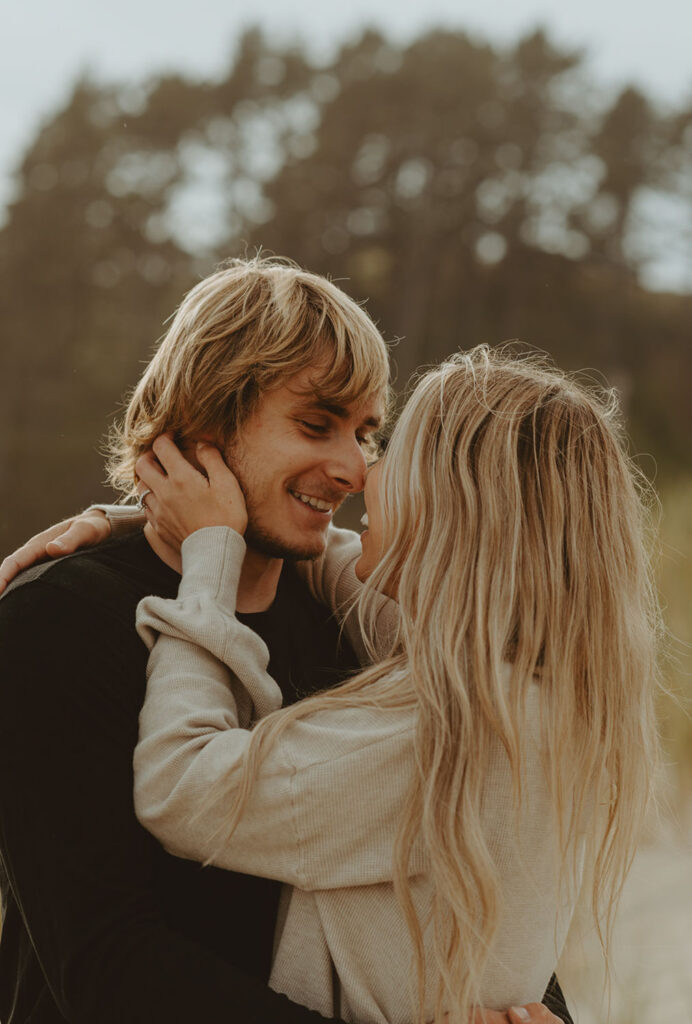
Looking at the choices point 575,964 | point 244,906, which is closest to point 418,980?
point 244,906

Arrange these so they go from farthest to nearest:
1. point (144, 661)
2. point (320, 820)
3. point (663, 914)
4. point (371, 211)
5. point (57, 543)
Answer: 1. point (371, 211)
2. point (663, 914)
3. point (57, 543)
4. point (144, 661)
5. point (320, 820)

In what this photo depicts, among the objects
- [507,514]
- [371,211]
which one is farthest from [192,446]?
[371,211]

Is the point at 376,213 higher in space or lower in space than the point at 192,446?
higher

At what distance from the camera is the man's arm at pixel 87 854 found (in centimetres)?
168

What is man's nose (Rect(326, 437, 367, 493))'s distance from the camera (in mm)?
2412

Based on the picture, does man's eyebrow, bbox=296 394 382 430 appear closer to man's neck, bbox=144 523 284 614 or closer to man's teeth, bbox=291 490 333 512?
man's teeth, bbox=291 490 333 512

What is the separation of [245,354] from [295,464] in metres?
0.26

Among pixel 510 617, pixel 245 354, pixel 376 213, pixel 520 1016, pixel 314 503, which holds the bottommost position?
pixel 520 1016

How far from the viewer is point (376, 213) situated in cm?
2184

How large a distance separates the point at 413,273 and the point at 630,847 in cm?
2023

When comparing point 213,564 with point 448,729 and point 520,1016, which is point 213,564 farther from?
point 520,1016

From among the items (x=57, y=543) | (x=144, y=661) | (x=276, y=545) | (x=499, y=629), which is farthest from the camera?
(x=276, y=545)

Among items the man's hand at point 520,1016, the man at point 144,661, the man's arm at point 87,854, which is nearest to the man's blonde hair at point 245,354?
the man at point 144,661

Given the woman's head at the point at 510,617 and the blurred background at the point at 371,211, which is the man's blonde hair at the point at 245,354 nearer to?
the woman's head at the point at 510,617
